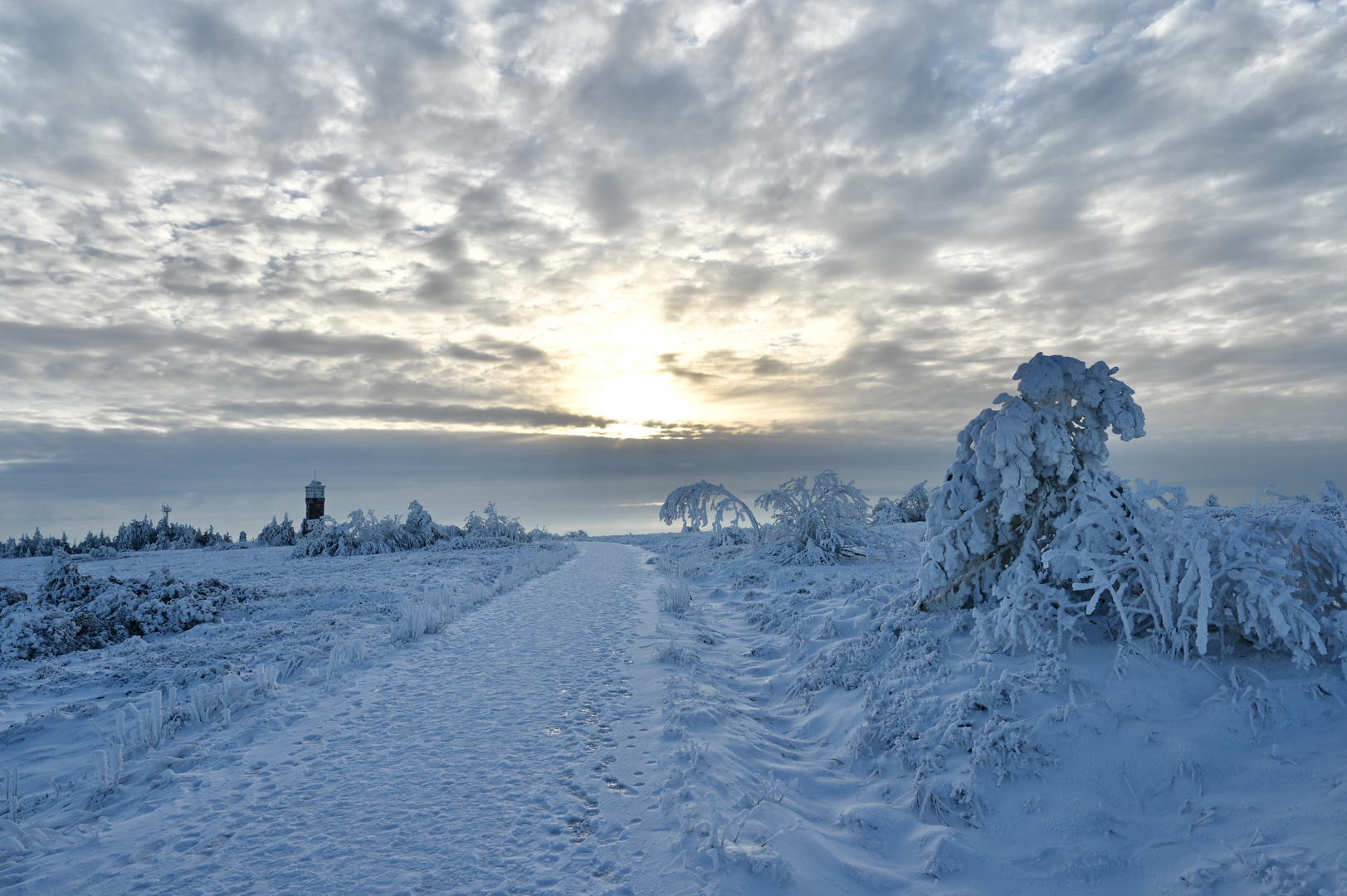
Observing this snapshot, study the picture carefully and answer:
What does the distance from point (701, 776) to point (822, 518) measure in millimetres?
17864

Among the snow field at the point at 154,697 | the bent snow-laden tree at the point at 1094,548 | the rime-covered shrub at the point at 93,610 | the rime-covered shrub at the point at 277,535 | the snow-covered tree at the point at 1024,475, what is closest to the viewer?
the snow field at the point at 154,697

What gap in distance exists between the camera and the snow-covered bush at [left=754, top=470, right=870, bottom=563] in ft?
72.2

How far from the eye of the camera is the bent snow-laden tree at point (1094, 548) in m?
5.77

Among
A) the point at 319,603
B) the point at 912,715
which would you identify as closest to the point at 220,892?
the point at 912,715

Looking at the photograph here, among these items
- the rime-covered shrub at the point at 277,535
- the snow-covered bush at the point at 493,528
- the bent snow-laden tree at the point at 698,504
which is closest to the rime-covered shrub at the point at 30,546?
the rime-covered shrub at the point at 277,535

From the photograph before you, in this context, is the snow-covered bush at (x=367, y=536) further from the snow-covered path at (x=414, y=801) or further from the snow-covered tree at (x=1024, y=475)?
the snow-covered tree at (x=1024, y=475)

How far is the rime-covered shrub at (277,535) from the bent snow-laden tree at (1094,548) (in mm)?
52967

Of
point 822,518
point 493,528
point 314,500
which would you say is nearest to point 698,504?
point 822,518

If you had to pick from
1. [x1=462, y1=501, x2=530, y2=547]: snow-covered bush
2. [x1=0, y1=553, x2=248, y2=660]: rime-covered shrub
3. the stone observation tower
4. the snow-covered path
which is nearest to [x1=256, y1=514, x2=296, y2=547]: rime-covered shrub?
the stone observation tower

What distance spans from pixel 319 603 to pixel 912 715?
15692 mm

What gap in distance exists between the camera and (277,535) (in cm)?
5056

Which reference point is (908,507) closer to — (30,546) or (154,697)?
(154,697)

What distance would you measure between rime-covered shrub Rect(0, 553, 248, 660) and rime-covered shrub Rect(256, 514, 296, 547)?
35737 mm

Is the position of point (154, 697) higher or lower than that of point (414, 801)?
higher
